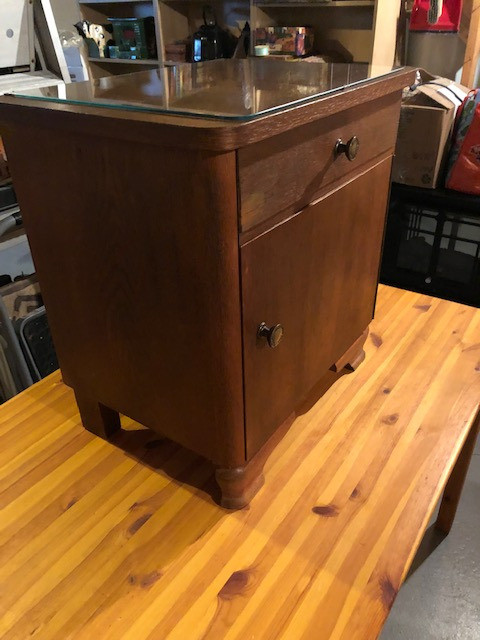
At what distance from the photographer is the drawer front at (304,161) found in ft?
1.76

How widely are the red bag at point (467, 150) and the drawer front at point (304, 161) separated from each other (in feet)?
3.80

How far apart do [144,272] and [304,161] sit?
0.23 m

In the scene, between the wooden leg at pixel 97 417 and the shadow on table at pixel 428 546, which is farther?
the shadow on table at pixel 428 546

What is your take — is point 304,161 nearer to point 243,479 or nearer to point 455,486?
point 243,479

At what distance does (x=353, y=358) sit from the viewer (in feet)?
3.22

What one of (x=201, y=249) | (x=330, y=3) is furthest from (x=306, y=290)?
(x=330, y=3)

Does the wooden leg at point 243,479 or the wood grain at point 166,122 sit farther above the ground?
the wood grain at point 166,122

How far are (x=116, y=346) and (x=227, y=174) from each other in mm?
312

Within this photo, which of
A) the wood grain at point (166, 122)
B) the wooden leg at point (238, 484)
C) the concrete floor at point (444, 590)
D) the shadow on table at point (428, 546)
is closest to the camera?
the wood grain at point (166, 122)

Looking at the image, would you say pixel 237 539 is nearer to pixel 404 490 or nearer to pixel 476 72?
pixel 404 490

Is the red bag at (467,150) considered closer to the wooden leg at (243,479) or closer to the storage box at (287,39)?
the storage box at (287,39)

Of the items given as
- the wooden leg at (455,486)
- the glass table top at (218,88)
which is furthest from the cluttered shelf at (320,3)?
the wooden leg at (455,486)

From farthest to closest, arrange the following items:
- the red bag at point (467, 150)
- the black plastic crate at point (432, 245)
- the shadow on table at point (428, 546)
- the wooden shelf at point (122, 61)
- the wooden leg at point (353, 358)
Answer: the wooden shelf at point (122, 61), the black plastic crate at point (432, 245), the red bag at point (467, 150), the shadow on table at point (428, 546), the wooden leg at point (353, 358)

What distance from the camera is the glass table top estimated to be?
54cm
